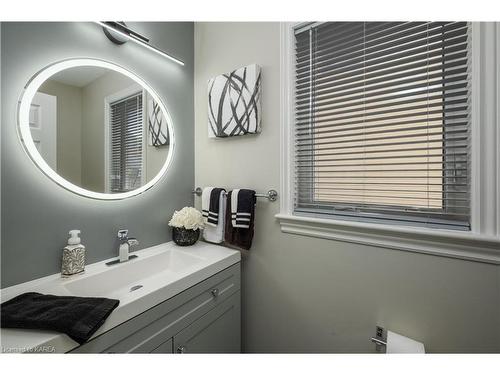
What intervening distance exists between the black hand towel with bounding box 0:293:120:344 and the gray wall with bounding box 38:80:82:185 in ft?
1.54

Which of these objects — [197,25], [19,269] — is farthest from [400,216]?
[197,25]

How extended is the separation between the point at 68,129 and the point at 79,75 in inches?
9.6

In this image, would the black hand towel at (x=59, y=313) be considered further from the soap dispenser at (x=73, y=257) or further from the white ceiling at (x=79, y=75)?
the white ceiling at (x=79, y=75)

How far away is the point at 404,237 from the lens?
2.70 ft

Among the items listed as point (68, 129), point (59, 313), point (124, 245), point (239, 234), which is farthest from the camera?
point (239, 234)

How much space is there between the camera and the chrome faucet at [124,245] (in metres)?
1.01

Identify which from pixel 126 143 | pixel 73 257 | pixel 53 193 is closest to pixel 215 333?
pixel 73 257

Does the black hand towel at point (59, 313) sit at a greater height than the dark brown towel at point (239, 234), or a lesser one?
lesser

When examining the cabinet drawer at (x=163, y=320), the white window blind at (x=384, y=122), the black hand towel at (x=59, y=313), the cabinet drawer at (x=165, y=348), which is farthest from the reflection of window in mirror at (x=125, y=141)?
the white window blind at (x=384, y=122)

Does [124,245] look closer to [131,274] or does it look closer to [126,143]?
[131,274]

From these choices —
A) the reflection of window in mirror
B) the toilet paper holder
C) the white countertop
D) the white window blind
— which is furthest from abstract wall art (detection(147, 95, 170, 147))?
the toilet paper holder

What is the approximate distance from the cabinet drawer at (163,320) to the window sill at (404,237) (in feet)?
1.52

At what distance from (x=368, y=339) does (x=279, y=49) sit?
56.9 inches
